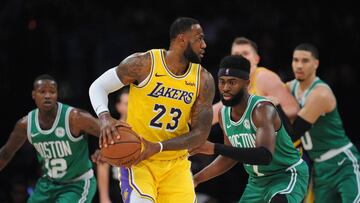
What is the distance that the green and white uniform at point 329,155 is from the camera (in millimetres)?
7363

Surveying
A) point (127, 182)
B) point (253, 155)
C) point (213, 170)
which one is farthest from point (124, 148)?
point (213, 170)

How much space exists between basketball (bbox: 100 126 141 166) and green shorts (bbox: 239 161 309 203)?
1.25 m

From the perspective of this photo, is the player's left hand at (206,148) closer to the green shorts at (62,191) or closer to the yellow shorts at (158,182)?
the yellow shorts at (158,182)

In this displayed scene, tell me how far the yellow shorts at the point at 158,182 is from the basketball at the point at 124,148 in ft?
1.06

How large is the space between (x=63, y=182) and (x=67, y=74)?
169 inches

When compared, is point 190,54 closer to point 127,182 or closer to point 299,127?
point 127,182

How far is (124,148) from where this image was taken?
17.0 feet

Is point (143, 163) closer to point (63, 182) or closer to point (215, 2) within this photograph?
point (63, 182)

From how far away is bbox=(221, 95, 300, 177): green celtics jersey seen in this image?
5.90m

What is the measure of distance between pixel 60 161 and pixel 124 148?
6.33 feet

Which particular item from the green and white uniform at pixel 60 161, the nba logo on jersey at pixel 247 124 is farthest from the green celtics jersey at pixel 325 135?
the green and white uniform at pixel 60 161

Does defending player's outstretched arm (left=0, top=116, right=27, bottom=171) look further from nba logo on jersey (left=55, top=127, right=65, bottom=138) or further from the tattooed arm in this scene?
the tattooed arm

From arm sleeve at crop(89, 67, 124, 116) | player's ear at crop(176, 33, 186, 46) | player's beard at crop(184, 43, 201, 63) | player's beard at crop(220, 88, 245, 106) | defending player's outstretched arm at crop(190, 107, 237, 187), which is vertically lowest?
defending player's outstretched arm at crop(190, 107, 237, 187)

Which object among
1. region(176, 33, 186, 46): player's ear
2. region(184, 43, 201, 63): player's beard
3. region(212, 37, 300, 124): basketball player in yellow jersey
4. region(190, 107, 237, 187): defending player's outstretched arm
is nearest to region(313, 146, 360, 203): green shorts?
region(212, 37, 300, 124): basketball player in yellow jersey
